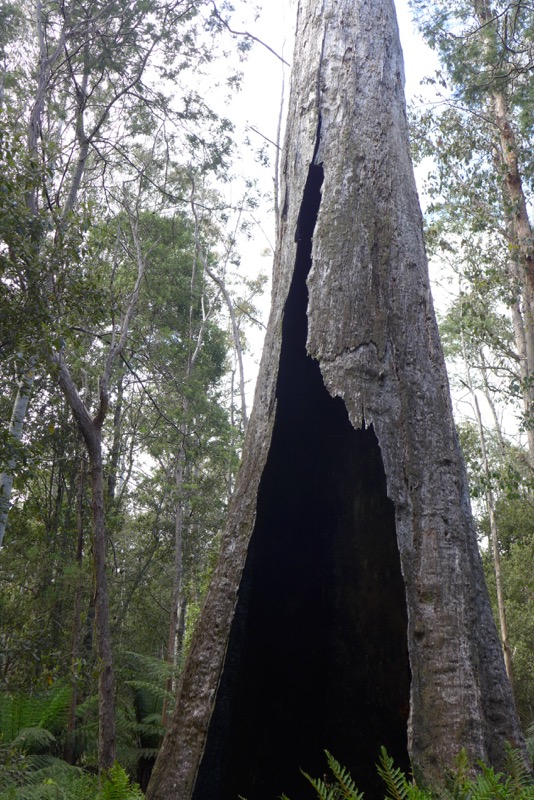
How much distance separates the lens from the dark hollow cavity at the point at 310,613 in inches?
97.9

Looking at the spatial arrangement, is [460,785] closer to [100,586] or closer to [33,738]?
[100,586]

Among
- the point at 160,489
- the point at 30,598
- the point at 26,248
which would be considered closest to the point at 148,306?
the point at 160,489

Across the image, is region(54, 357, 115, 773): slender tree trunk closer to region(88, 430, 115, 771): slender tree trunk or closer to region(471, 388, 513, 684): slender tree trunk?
region(88, 430, 115, 771): slender tree trunk

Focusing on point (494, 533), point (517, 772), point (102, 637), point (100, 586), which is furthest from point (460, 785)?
point (494, 533)

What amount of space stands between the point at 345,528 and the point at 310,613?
376mm

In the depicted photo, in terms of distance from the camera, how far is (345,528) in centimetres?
294

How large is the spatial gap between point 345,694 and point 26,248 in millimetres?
4669

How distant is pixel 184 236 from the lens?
1917 cm

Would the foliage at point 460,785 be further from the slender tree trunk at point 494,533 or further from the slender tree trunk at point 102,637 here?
the slender tree trunk at point 494,533

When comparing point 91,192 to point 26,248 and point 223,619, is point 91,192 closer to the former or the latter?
point 26,248

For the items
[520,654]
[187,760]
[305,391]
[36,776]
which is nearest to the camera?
[187,760]

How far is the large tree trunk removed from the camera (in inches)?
86.0

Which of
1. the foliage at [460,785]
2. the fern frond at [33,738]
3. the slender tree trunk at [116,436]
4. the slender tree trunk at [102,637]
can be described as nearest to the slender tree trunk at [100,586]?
the slender tree trunk at [102,637]

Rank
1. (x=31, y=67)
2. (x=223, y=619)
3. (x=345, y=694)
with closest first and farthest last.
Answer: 1. (x=223, y=619)
2. (x=345, y=694)
3. (x=31, y=67)
